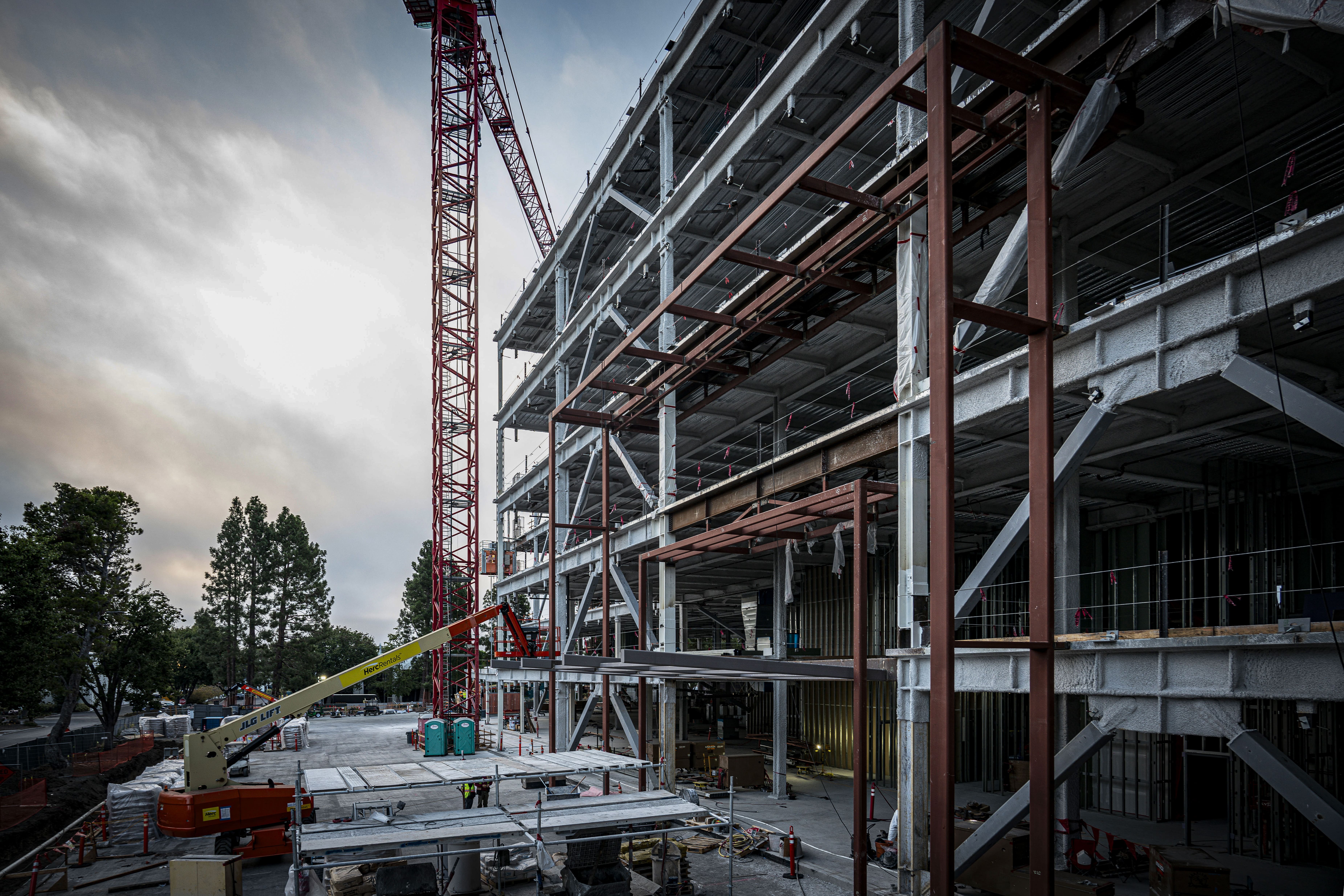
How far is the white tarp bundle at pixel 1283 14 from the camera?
7520mm

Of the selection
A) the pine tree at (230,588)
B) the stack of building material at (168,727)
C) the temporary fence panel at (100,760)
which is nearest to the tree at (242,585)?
the pine tree at (230,588)

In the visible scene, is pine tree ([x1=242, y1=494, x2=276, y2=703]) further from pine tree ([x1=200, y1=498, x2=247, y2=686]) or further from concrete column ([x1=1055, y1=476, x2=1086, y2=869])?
concrete column ([x1=1055, y1=476, x2=1086, y2=869])

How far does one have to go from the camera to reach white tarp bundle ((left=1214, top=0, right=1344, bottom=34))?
7.52 metres

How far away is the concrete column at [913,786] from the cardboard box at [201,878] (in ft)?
37.2

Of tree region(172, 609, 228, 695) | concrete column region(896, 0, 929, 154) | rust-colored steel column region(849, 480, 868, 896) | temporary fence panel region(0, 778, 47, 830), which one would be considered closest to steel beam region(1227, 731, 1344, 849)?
rust-colored steel column region(849, 480, 868, 896)

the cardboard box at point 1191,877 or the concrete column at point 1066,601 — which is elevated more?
the concrete column at point 1066,601

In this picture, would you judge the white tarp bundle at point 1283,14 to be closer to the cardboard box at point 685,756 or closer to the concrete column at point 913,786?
the concrete column at point 913,786

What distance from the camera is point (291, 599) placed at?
68938 millimetres

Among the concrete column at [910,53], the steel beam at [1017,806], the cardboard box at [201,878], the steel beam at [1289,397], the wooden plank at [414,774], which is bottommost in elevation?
the cardboard box at [201,878]

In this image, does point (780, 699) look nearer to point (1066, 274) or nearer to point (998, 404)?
point (998, 404)

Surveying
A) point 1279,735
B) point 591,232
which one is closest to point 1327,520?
point 1279,735

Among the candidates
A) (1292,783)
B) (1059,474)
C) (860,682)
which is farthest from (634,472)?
(1292,783)

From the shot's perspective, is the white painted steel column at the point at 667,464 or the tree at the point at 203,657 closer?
the white painted steel column at the point at 667,464

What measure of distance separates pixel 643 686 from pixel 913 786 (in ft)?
38.2
